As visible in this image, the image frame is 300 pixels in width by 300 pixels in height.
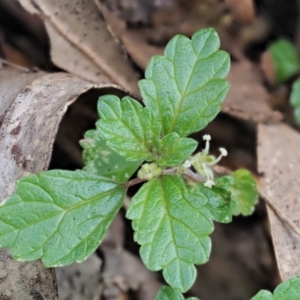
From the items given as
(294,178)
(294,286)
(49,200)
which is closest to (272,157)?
(294,178)

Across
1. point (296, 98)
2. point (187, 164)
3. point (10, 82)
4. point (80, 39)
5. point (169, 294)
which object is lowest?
point (296, 98)

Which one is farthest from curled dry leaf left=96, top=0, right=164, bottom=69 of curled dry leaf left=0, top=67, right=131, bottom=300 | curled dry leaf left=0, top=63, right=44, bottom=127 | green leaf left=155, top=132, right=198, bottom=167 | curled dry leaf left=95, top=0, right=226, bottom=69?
green leaf left=155, top=132, right=198, bottom=167

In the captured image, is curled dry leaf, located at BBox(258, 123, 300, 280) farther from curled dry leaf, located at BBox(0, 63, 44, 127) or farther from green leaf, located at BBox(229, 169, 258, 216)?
curled dry leaf, located at BBox(0, 63, 44, 127)

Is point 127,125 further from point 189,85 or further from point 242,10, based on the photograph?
point 242,10

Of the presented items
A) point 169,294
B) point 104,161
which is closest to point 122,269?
point 169,294

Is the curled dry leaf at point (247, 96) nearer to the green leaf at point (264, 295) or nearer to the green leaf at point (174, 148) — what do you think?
the green leaf at point (174, 148)

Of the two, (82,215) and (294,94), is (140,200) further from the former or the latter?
(294,94)
